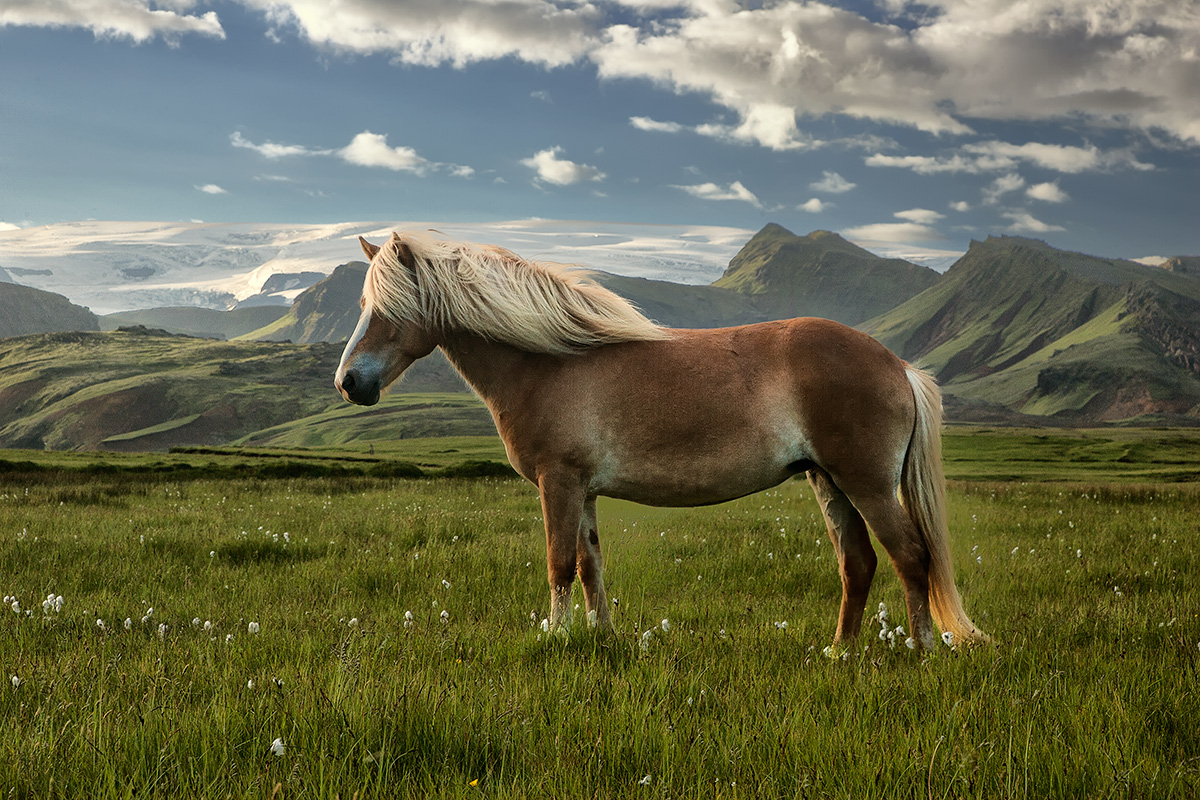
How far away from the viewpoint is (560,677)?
4.52m

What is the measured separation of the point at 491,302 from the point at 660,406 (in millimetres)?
1770

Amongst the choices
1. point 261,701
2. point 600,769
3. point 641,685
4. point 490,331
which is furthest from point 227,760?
point 490,331

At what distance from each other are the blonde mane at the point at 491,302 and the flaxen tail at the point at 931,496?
2445mm

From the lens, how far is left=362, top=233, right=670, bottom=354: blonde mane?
6227 mm

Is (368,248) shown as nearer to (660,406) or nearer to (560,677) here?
(660,406)

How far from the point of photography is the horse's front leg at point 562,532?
5.90m

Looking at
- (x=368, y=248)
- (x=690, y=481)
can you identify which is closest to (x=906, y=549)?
(x=690, y=481)

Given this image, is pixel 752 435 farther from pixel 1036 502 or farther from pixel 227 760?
pixel 1036 502

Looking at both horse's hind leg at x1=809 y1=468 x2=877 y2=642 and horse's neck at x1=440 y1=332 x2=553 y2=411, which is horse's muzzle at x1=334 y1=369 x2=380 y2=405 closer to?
horse's neck at x1=440 y1=332 x2=553 y2=411

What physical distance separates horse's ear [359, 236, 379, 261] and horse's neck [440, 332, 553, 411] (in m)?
1.18

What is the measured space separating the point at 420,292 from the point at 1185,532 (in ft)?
47.2

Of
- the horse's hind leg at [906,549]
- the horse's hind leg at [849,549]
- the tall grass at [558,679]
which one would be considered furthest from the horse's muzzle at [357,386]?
the horse's hind leg at [906,549]

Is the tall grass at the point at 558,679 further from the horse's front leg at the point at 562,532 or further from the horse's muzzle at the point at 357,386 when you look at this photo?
the horse's muzzle at the point at 357,386

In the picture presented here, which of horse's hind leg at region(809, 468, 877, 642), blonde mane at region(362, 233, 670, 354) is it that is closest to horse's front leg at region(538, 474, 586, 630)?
blonde mane at region(362, 233, 670, 354)
